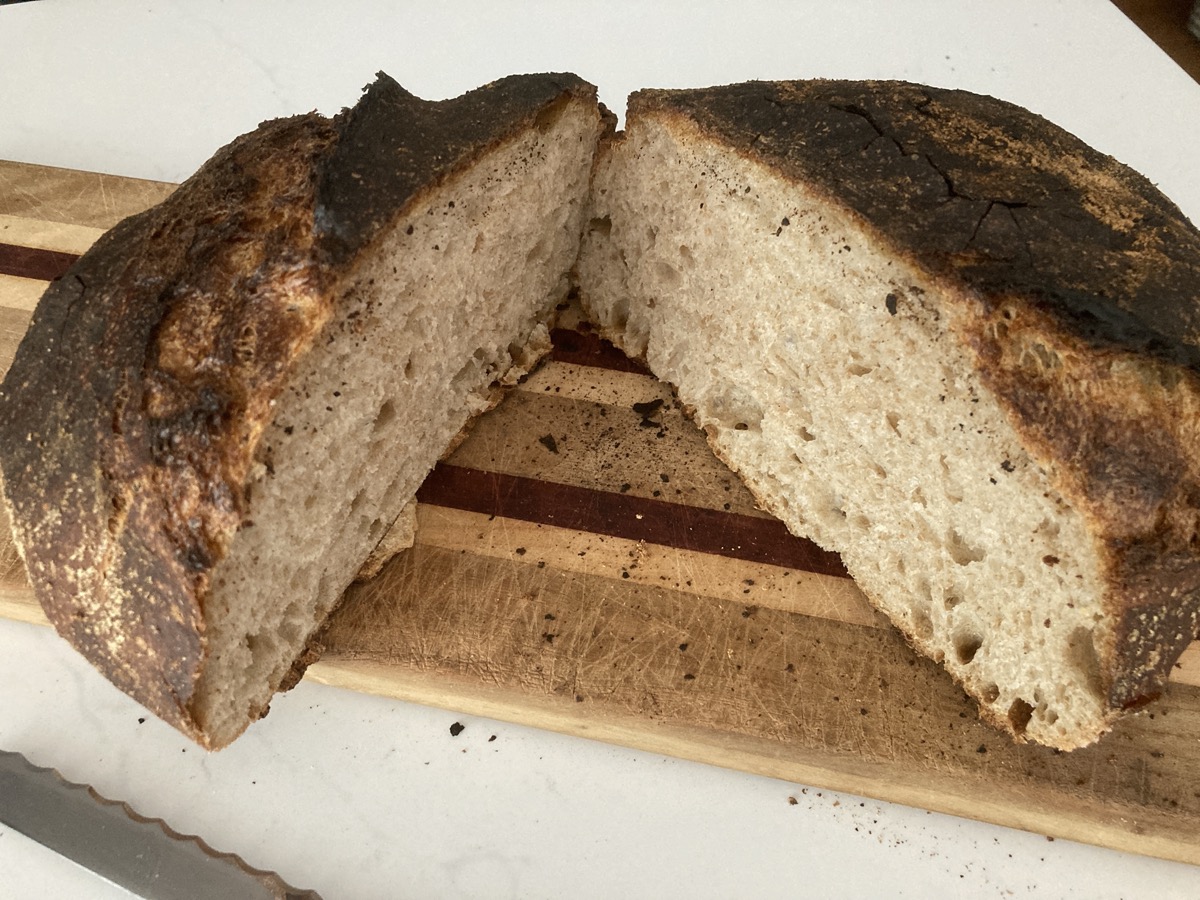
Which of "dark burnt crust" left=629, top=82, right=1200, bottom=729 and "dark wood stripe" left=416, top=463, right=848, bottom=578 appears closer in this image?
"dark burnt crust" left=629, top=82, right=1200, bottom=729

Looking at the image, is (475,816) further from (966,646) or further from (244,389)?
(966,646)

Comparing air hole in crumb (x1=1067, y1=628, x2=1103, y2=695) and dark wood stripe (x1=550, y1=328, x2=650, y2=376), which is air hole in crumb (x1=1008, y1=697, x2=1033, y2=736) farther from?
dark wood stripe (x1=550, y1=328, x2=650, y2=376)

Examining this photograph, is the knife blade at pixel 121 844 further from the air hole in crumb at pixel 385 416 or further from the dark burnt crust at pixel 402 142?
the dark burnt crust at pixel 402 142

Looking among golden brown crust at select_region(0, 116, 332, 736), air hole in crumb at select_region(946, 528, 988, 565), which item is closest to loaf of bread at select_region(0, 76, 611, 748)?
golden brown crust at select_region(0, 116, 332, 736)

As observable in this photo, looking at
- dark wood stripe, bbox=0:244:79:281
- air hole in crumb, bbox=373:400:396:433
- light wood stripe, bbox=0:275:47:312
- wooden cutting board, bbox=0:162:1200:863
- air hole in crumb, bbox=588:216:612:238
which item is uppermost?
air hole in crumb, bbox=588:216:612:238

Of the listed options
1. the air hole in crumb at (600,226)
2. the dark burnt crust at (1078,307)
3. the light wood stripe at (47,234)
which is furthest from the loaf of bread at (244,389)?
the light wood stripe at (47,234)
